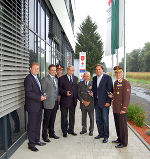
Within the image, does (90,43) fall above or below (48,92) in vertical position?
above

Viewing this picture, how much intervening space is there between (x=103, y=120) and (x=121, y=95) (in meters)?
0.94

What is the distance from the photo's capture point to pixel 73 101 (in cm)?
528

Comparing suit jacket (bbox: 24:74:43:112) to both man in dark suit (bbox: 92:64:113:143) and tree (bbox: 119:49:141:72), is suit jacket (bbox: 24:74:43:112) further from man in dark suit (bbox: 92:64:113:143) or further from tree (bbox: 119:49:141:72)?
tree (bbox: 119:49:141:72)

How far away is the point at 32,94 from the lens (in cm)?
396

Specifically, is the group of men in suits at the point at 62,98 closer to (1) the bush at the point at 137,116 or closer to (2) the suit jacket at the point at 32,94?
(2) the suit jacket at the point at 32,94

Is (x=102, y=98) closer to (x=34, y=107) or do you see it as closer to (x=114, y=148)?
(x=114, y=148)

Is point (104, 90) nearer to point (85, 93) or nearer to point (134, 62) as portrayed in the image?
point (85, 93)

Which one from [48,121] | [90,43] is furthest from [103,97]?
[90,43]

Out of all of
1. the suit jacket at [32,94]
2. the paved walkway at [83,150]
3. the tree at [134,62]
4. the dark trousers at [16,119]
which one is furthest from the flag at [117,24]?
the tree at [134,62]

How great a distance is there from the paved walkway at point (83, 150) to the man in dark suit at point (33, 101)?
0.28 m

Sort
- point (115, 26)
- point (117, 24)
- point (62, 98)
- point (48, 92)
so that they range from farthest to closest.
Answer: point (115, 26)
point (117, 24)
point (62, 98)
point (48, 92)

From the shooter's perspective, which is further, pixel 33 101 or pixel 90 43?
pixel 90 43

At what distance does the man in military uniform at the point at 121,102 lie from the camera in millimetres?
4297

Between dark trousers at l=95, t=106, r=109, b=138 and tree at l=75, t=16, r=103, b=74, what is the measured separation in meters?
38.6
